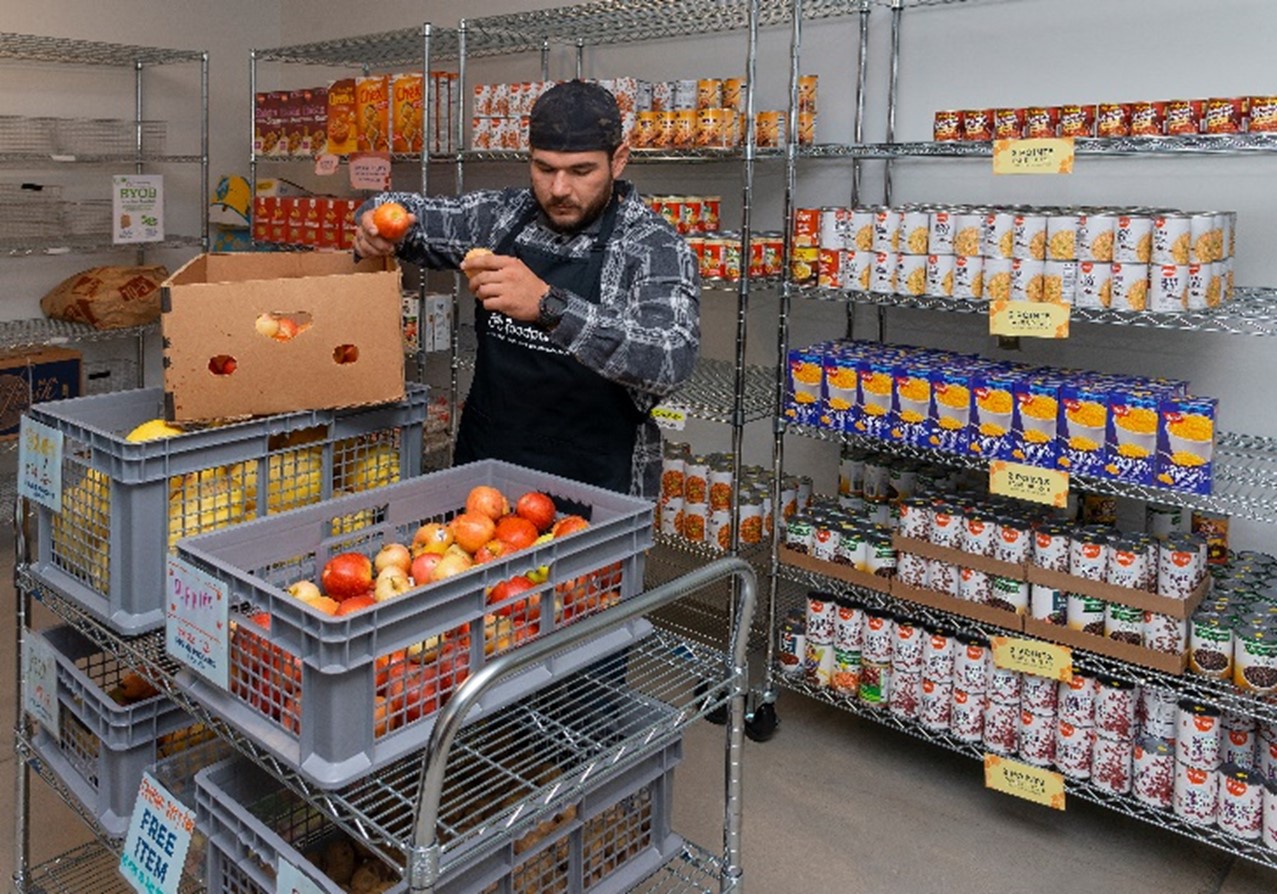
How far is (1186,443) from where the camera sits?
2.56 metres

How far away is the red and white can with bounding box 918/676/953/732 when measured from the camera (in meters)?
3.07

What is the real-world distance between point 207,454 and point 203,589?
0.40 meters

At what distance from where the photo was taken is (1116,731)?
278 cm

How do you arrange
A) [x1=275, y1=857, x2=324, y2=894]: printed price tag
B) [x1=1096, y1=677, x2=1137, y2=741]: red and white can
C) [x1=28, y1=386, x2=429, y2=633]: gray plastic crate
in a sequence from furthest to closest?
[x1=1096, y1=677, x2=1137, y2=741]: red and white can, [x1=28, y1=386, x2=429, y2=633]: gray plastic crate, [x1=275, y1=857, x2=324, y2=894]: printed price tag

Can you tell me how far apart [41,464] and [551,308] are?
34.4 inches

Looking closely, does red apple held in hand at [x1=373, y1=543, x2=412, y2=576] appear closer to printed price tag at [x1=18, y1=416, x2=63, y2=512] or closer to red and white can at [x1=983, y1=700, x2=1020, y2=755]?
printed price tag at [x1=18, y1=416, x2=63, y2=512]

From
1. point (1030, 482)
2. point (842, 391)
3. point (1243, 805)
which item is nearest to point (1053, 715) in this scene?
point (1243, 805)

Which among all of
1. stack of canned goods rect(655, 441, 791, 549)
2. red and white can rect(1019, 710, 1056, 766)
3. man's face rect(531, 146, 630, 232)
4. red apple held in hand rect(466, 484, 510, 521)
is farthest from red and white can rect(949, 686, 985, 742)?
red apple held in hand rect(466, 484, 510, 521)

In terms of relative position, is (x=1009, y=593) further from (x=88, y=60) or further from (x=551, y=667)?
(x=88, y=60)

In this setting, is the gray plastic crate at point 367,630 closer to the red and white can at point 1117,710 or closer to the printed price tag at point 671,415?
the red and white can at point 1117,710

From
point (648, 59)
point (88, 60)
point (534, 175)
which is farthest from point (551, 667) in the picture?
point (88, 60)

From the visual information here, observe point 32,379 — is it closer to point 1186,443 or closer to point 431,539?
point 431,539

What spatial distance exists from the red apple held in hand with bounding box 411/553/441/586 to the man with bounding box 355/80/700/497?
17.6 inches

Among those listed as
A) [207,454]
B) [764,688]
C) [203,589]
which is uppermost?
[207,454]
